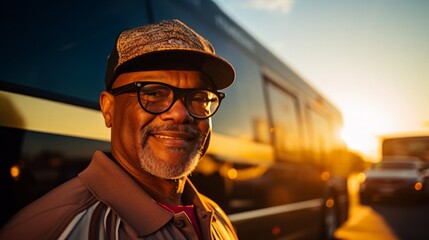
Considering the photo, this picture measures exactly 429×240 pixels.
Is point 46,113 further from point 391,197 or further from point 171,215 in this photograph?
point 391,197

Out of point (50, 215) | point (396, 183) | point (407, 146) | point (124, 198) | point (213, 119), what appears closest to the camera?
point (50, 215)

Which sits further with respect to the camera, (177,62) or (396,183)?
(396,183)

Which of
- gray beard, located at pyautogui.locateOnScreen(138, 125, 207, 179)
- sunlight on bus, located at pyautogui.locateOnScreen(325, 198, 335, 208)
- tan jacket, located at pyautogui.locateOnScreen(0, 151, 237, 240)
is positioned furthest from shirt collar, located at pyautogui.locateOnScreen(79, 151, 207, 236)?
sunlight on bus, located at pyautogui.locateOnScreen(325, 198, 335, 208)

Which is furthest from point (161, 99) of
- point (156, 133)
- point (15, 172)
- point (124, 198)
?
point (15, 172)

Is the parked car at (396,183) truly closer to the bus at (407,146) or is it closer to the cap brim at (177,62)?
the bus at (407,146)

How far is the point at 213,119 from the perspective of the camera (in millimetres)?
3787

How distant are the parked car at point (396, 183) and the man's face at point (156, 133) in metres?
17.8

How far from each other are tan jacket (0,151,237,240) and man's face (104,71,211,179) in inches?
7.5

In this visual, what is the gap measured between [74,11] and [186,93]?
915 mm

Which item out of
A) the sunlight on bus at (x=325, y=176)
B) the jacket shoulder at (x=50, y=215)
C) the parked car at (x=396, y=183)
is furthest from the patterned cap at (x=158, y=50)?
the parked car at (x=396, y=183)

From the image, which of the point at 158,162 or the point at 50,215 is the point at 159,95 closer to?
the point at 158,162

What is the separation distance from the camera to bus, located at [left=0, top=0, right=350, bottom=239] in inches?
76.2

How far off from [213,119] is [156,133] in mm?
2033

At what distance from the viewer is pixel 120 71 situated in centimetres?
173
